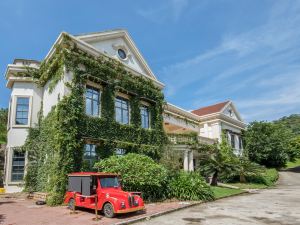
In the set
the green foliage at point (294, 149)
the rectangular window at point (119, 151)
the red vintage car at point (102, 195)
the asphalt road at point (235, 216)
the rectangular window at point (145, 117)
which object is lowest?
the asphalt road at point (235, 216)

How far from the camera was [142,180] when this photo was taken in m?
14.6

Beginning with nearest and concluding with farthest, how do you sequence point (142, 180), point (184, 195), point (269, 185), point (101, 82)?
point (142, 180) → point (184, 195) → point (101, 82) → point (269, 185)

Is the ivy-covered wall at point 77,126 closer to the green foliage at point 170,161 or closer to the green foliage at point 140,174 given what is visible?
the green foliage at point 170,161

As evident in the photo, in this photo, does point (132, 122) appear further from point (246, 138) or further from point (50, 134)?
point (246, 138)

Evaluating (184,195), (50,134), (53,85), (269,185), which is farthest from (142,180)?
(269,185)

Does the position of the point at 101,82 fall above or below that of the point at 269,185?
above

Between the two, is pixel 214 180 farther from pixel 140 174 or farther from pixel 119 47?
pixel 119 47

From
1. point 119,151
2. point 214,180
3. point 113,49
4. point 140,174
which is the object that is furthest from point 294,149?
point 140,174

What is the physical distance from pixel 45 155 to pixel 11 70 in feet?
25.1

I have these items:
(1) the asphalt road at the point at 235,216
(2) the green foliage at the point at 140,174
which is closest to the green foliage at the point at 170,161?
(2) the green foliage at the point at 140,174

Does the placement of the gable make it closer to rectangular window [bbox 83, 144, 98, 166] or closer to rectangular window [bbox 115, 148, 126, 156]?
rectangular window [bbox 115, 148, 126, 156]

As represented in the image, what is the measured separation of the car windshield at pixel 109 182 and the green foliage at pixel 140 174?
2085 millimetres

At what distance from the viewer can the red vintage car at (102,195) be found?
10938mm

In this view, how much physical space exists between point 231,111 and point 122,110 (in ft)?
78.7
